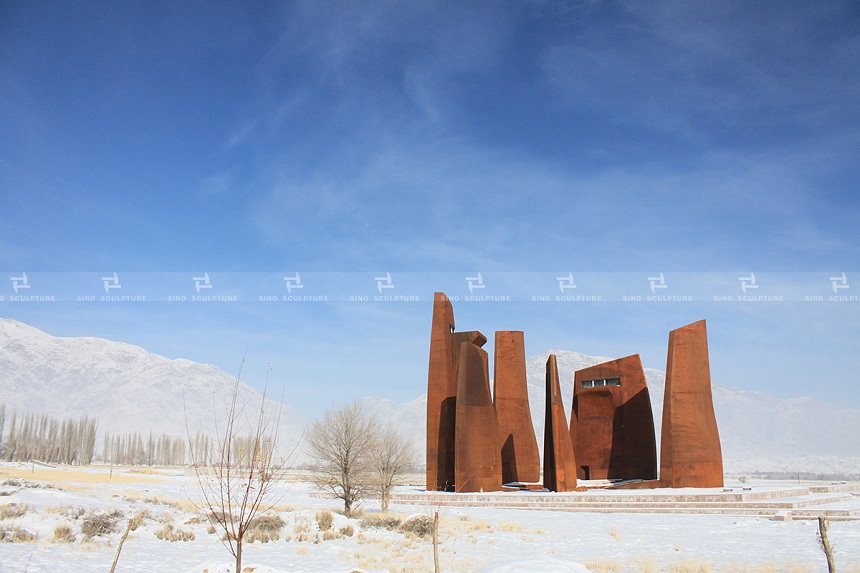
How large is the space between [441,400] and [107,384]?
150 m

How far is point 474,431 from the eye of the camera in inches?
1102

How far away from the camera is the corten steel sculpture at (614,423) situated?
1380 inches

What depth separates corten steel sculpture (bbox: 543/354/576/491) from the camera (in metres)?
27.8

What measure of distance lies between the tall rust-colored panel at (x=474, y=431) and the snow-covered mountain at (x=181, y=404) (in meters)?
92.4

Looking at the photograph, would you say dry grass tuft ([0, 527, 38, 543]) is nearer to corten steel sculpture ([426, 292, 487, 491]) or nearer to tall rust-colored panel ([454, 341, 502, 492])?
tall rust-colored panel ([454, 341, 502, 492])

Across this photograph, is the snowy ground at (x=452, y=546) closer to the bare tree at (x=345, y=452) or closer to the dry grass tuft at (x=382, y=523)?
the dry grass tuft at (x=382, y=523)

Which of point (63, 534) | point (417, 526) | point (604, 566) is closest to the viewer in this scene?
point (604, 566)

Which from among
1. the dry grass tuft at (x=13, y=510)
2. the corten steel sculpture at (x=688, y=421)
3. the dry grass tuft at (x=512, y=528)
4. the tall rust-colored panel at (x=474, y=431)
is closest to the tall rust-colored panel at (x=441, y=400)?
the tall rust-colored panel at (x=474, y=431)

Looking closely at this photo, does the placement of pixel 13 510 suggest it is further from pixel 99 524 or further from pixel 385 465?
pixel 385 465

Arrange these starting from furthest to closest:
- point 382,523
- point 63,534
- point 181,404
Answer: point 181,404, point 382,523, point 63,534

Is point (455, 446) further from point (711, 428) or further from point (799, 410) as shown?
point (799, 410)

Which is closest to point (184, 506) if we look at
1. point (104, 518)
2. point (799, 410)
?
point (104, 518)

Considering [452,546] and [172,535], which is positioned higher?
[172,535]

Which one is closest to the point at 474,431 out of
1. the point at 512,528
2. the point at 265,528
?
the point at 512,528
